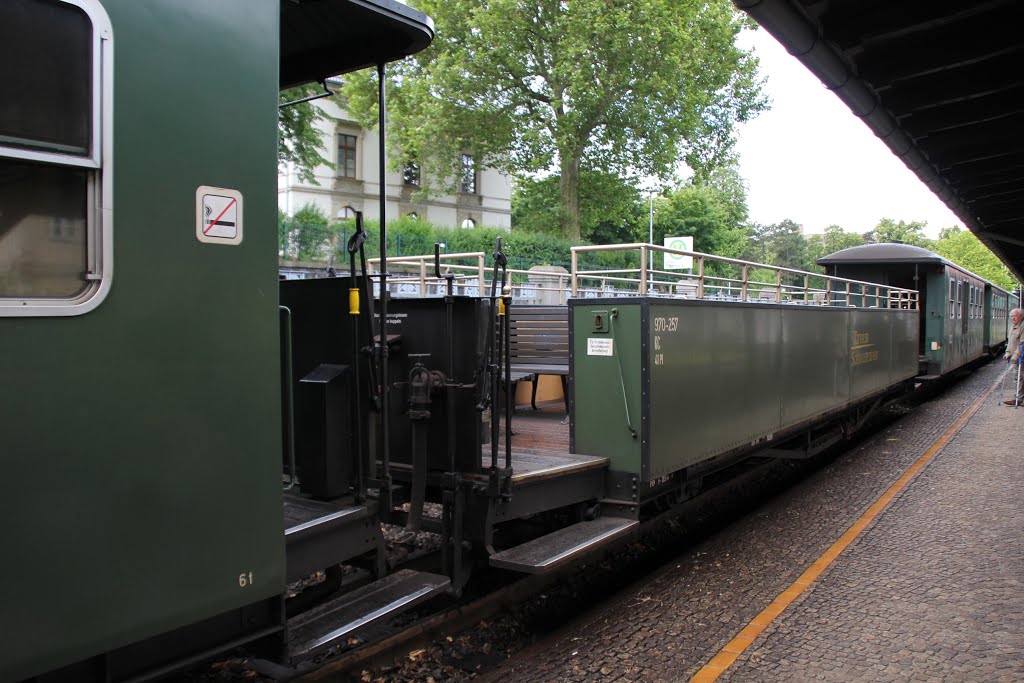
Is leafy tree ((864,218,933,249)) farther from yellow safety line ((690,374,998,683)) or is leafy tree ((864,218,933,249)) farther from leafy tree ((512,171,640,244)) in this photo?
yellow safety line ((690,374,998,683))

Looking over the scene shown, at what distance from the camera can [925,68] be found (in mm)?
5090

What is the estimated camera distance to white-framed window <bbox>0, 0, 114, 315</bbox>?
201 centimetres

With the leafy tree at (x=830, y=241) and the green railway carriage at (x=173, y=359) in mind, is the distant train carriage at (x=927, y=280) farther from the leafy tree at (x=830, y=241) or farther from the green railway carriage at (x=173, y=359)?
the leafy tree at (x=830, y=241)

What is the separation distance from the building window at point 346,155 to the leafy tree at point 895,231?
74939 millimetres

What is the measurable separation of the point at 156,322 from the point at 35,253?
1.22 ft

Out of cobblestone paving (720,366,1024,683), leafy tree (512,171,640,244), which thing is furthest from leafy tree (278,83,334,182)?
leafy tree (512,171,640,244)

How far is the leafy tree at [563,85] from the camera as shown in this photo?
26.8 m

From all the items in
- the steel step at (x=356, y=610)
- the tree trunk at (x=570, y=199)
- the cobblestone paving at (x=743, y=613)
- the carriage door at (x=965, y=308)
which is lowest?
the cobblestone paving at (x=743, y=613)

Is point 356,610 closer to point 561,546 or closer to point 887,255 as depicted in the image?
point 561,546

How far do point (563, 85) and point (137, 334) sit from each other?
28243 millimetres

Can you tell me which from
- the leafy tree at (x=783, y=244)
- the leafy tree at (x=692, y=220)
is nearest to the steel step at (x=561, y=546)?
the leafy tree at (x=692, y=220)

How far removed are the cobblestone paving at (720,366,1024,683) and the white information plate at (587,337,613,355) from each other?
2.02m

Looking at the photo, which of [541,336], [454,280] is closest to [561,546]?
[541,336]

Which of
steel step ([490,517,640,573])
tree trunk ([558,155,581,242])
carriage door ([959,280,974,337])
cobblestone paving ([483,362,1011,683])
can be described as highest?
tree trunk ([558,155,581,242])
